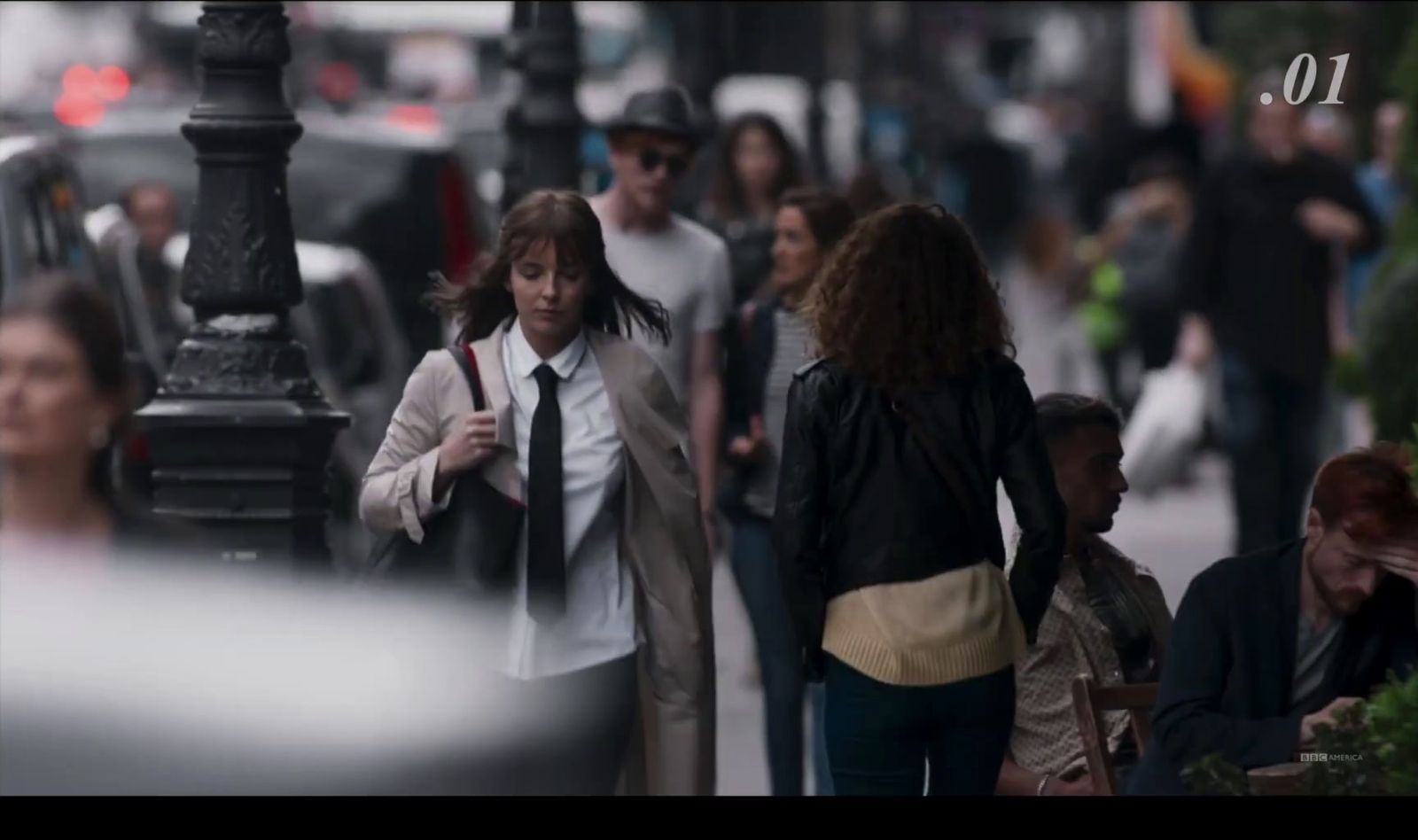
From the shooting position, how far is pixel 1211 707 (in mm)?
6082

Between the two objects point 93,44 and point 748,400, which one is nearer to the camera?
point 748,400

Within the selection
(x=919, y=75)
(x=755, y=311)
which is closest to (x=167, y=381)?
(x=755, y=311)

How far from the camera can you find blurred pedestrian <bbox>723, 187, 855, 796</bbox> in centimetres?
810

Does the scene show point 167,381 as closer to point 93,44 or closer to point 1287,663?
point 1287,663

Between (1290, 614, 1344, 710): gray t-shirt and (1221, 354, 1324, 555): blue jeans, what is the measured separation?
5961 millimetres

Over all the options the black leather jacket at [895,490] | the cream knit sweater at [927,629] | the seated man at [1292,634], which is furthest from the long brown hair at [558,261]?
the seated man at [1292,634]

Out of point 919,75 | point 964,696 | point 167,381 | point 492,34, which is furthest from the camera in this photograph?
point 492,34

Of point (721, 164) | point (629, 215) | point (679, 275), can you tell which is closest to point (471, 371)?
point (629, 215)

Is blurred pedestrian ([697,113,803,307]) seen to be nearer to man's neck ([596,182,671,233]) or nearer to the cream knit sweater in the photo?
man's neck ([596,182,671,233])

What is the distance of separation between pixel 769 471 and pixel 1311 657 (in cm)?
232

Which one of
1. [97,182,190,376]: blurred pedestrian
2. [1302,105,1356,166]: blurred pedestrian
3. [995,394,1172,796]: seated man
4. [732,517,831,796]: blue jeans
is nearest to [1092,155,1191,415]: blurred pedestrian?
[1302,105,1356,166]: blurred pedestrian

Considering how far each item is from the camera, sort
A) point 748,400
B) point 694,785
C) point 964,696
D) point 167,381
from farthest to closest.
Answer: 1. point 748,400
2. point 167,381
3. point 694,785
4. point 964,696

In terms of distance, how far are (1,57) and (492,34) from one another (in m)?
11.7

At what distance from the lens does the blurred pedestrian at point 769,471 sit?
26.6 feet
